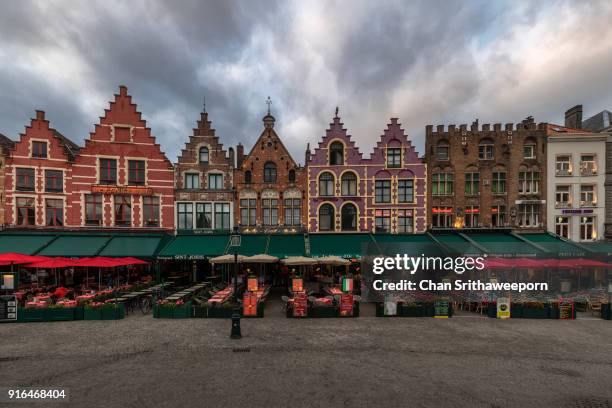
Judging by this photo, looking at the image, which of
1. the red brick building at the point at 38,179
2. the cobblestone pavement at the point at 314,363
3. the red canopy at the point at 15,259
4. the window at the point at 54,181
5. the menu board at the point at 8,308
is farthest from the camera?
the window at the point at 54,181

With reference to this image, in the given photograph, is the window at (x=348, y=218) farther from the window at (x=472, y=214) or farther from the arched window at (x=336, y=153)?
the window at (x=472, y=214)

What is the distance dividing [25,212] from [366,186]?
26885 mm

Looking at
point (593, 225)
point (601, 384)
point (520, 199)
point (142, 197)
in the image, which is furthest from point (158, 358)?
point (593, 225)

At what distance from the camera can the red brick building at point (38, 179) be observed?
20.8 meters

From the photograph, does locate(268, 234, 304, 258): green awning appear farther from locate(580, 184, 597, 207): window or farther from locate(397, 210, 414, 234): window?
locate(580, 184, 597, 207): window

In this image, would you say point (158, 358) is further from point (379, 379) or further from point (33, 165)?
point (33, 165)

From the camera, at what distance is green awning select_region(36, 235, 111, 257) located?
18703 millimetres

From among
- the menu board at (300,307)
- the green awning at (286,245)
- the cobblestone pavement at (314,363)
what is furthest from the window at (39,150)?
the menu board at (300,307)

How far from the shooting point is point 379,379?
795cm

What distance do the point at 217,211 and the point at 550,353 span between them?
70.6 ft

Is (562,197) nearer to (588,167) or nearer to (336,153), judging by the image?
(588,167)

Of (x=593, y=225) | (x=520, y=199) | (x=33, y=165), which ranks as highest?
(x=33, y=165)

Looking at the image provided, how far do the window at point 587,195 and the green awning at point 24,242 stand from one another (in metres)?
42.4

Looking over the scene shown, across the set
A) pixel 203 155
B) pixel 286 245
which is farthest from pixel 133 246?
pixel 286 245
